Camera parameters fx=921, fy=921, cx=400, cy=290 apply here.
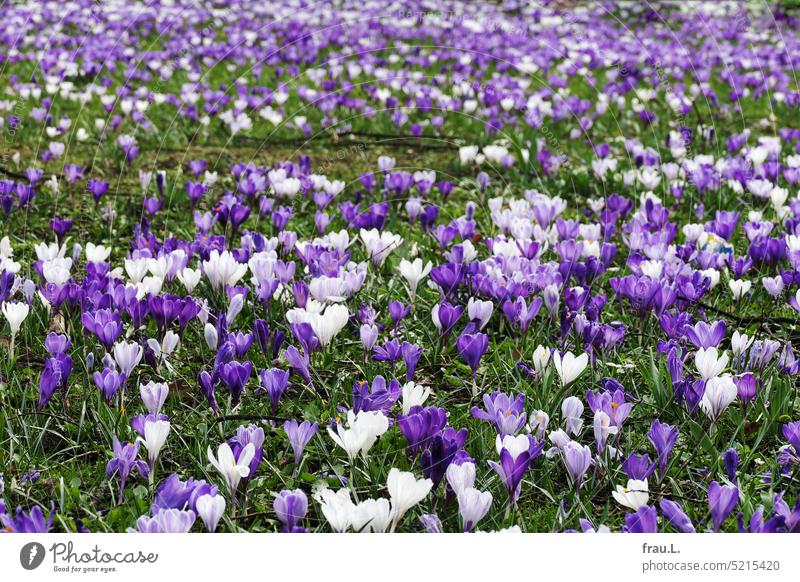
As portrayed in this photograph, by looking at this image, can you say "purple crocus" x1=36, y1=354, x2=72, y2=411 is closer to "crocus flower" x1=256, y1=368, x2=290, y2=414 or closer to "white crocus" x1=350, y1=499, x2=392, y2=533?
"crocus flower" x1=256, y1=368, x2=290, y2=414

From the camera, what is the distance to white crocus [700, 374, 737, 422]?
10.1 feet

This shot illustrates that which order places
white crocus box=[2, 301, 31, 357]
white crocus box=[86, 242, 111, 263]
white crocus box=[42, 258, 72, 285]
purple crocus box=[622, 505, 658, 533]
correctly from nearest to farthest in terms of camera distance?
purple crocus box=[622, 505, 658, 533]
white crocus box=[2, 301, 31, 357]
white crocus box=[42, 258, 72, 285]
white crocus box=[86, 242, 111, 263]

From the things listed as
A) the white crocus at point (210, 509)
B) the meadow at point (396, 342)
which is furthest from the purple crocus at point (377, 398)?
the white crocus at point (210, 509)

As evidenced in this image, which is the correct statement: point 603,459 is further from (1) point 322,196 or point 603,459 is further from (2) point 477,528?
(1) point 322,196

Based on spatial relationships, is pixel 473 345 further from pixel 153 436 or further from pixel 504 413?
pixel 153 436

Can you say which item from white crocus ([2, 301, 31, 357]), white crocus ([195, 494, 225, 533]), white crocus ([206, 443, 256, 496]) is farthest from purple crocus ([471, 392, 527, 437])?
white crocus ([2, 301, 31, 357])

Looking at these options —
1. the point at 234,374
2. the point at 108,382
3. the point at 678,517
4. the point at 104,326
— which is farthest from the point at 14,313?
the point at 678,517

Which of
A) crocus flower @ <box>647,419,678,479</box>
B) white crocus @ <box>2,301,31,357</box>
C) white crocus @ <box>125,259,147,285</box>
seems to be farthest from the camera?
white crocus @ <box>125,259,147,285</box>

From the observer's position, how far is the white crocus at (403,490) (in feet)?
8.22

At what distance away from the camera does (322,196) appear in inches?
216

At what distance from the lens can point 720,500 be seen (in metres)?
2.54
